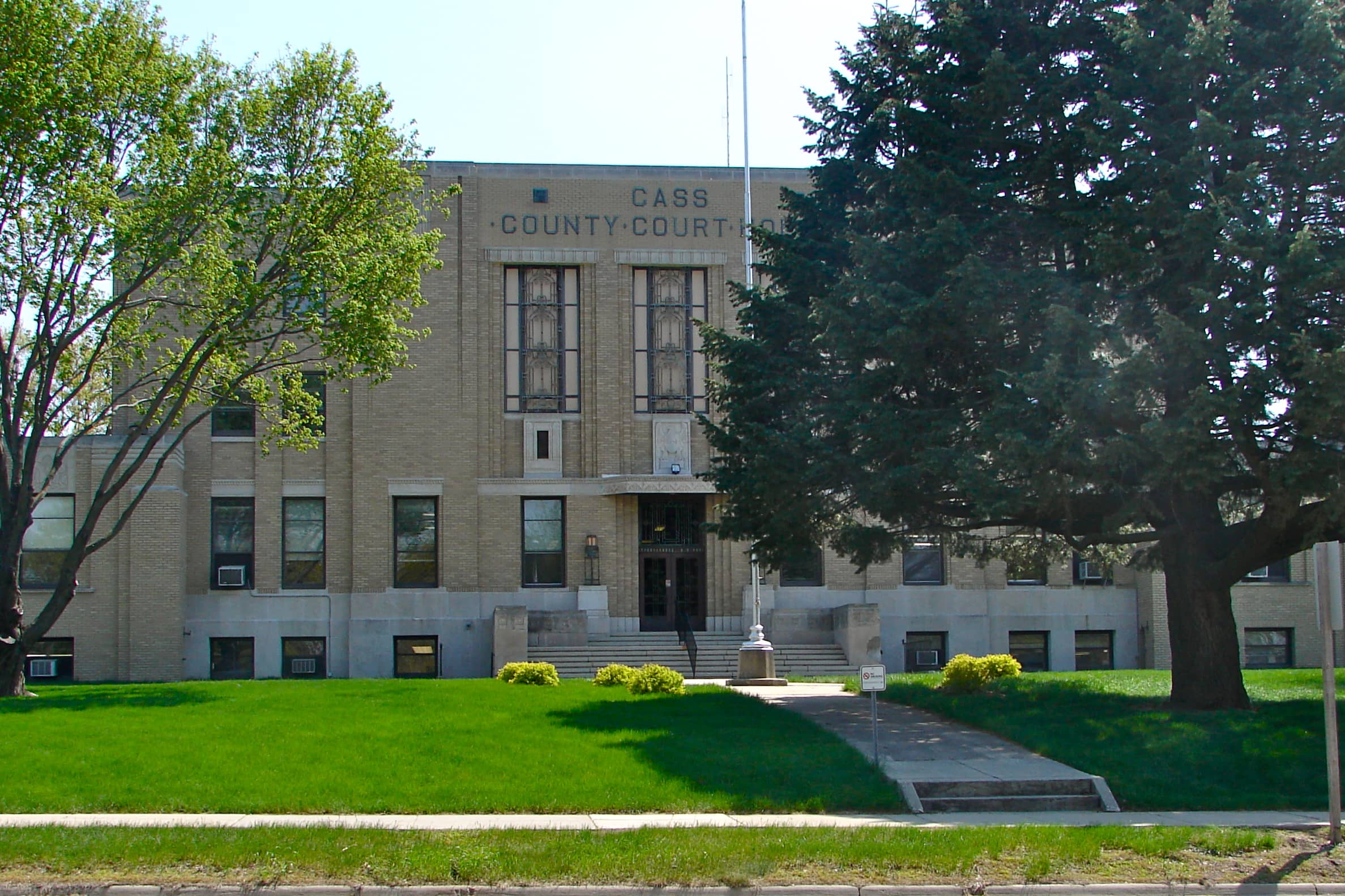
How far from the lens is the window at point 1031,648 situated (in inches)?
1447

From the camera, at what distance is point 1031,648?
121 feet

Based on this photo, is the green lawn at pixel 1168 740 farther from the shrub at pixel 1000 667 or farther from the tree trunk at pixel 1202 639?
the shrub at pixel 1000 667

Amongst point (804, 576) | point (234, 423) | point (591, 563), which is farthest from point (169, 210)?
point (804, 576)

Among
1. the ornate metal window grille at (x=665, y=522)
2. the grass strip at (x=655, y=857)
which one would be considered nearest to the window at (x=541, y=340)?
the ornate metal window grille at (x=665, y=522)

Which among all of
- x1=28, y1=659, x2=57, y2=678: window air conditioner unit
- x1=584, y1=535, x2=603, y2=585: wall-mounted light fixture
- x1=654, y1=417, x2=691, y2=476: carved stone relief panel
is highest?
x1=654, y1=417, x2=691, y2=476: carved stone relief panel

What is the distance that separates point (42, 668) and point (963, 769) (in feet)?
88.7

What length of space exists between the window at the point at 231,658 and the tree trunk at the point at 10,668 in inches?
483

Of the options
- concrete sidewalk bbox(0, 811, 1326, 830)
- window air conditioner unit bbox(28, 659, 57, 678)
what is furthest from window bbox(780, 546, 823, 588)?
concrete sidewalk bbox(0, 811, 1326, 830)

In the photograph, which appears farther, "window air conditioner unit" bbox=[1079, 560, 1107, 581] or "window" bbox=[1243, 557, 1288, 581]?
"window" bbox=[1243, 557, 1288, 581]

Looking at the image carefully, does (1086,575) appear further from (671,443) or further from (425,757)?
(425,757)

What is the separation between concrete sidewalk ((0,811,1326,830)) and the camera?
Result: 463 inches

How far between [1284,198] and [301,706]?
15487 mm

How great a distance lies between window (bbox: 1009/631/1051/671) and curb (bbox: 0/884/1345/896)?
27079 mm

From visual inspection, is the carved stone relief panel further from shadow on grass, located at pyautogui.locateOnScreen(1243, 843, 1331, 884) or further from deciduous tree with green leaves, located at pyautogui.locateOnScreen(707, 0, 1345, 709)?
shadow on grass, located at pyautogui.locateOnScreen(1243, 843, 1331, 884)
